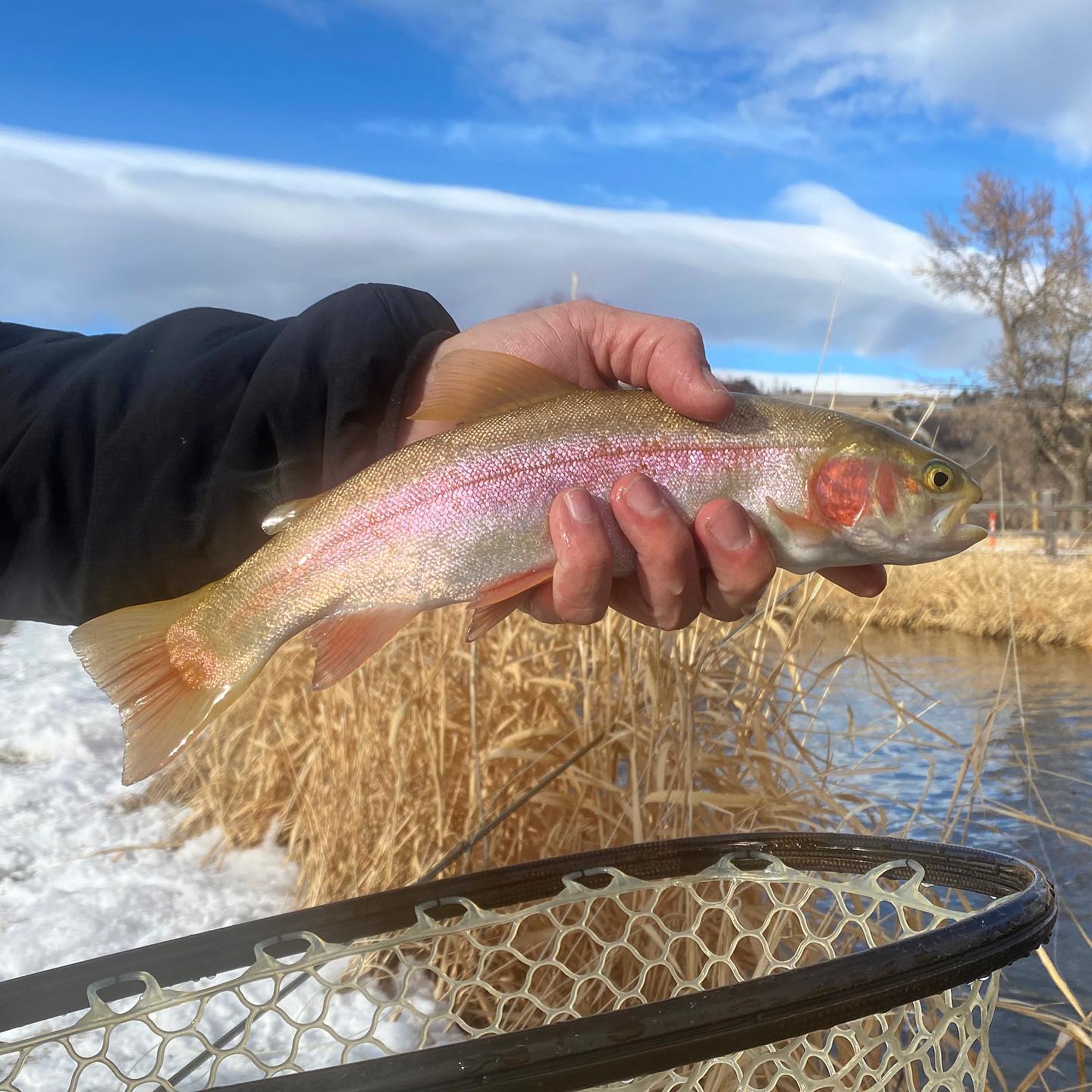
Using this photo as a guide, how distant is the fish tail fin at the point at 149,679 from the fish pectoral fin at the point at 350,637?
0.37 ft

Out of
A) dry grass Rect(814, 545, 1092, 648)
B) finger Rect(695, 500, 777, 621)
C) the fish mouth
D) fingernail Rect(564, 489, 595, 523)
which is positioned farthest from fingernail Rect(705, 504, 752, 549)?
dry grass Rect(814, 545, 1092, 648)

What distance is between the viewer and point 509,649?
11.2 feet

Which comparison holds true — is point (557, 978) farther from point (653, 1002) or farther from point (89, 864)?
point (89, 864)

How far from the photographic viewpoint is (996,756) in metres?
7.00

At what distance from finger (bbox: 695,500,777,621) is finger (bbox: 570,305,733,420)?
0.17 m

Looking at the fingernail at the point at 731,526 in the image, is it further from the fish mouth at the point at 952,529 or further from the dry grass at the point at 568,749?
the dry grass at the point at 568,749

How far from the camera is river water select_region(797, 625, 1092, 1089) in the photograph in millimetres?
3162

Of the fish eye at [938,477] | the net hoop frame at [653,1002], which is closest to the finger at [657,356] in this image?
the fish eye at [938,477]

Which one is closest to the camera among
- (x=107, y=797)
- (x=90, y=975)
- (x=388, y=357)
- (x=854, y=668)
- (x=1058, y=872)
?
(x=90, y=975)

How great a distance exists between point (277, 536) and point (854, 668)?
277 inches

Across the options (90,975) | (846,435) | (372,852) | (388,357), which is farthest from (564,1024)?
(372,852)

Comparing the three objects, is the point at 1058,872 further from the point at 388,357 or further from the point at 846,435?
the point at 388,357

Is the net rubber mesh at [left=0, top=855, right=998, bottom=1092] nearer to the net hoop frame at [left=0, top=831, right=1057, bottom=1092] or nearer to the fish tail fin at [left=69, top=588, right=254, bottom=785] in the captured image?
the net hoop frame at [left=0, top=831, right=1057, bottom=1092]

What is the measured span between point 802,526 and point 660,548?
0.26m
